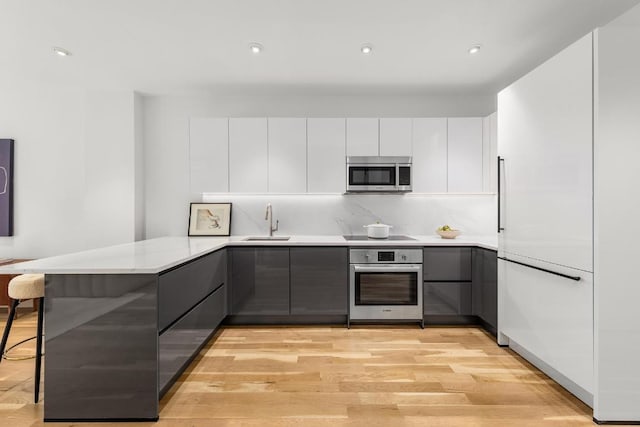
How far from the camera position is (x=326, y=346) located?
2965mm

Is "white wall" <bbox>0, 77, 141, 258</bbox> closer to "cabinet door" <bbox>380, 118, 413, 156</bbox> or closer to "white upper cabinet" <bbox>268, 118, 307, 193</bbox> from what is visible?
"white upper cabinet" <bbox>268, 118, 307, 193</bbox>

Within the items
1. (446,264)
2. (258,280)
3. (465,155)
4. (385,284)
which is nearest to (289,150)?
(258,280)

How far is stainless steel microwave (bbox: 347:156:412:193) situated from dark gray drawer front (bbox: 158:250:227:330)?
5.16 feet

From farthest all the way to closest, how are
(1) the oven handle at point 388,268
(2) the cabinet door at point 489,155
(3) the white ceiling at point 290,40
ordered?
(2) the cabinet door at point 489,155, (1) the oven handle at point 388,268, (3) the white ceiling at point 290,40

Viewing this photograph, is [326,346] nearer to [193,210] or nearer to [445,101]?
[193,210]

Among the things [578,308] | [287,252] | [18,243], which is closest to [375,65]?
[287,252]

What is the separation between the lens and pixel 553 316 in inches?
87.7

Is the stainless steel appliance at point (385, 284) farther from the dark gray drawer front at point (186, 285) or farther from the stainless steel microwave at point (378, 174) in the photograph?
the dark gray drawer front at point (186, 285)

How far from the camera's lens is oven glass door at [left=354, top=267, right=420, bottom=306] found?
11.1ft

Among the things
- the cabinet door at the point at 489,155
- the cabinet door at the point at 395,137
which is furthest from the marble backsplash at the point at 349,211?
the cabinet door at the point at 395,137

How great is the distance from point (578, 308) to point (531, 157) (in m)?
1.02

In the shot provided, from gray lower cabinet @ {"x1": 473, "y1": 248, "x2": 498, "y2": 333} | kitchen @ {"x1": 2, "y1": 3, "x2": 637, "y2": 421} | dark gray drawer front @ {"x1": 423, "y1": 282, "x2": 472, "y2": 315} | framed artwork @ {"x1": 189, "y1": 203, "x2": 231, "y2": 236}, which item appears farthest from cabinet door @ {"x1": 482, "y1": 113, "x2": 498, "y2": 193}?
framed artwork @ {"x1": 189, "y1": 203, "x2": 231, "y2": 236}

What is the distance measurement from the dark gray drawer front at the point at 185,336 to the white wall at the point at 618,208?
240cm

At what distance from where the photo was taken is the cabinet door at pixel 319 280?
11.2 ft
